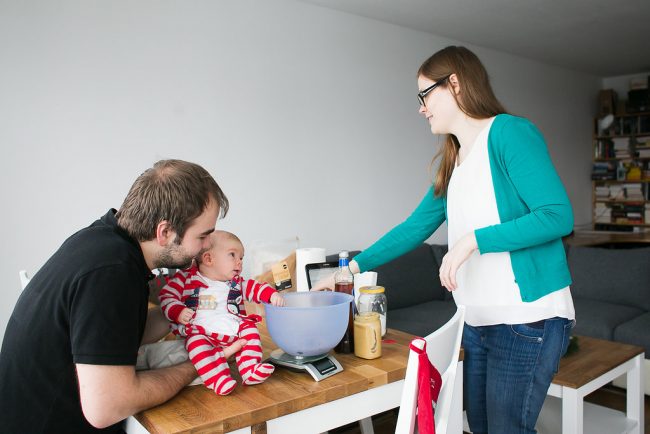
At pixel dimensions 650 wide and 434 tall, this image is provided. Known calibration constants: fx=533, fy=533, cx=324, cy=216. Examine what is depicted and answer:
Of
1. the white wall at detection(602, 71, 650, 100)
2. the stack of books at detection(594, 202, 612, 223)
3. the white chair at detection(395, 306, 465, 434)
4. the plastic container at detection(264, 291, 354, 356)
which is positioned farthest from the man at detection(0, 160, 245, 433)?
the white wall at detection(602, 71, 650, 100)

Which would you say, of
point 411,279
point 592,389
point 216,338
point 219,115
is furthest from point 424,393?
point 411,279

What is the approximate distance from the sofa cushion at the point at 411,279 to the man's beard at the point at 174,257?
8.26 feet

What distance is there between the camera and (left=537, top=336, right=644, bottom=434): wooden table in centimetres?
213

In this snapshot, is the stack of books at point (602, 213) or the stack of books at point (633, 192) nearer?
the stack of books at point (633, 192)

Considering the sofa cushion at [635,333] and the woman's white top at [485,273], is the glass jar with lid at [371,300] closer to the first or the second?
→ the woman's white top at [485,273]

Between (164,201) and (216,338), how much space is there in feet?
1.14

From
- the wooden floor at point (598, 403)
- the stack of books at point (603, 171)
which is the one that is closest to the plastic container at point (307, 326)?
the wooden floor at point (598, 403)

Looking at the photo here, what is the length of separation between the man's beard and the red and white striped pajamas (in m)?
0.08

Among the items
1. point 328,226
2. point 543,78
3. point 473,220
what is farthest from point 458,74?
point 543,78

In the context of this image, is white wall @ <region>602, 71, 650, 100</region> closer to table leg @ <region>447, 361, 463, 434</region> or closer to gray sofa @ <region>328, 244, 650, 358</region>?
gray sofa @ <region>328, 244, 650, 358</region>

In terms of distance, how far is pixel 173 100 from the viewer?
123 inches

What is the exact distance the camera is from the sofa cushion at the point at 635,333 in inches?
126

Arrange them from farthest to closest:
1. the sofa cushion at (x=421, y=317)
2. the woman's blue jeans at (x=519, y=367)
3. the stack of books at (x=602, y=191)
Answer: the stack of books at (x=602, y=191) → the sofa cushion at (x=421, y=317) → the woman's blue jeans at (x=519, y=367)

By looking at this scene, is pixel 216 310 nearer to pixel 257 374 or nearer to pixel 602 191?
pixel 257 374
